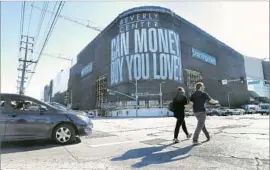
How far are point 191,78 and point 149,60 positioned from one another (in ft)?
67.2

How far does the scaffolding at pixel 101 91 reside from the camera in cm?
7365

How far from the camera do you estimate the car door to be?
19.5 feet

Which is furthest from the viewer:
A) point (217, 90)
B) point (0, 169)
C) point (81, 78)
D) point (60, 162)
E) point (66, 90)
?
point (66, 90)

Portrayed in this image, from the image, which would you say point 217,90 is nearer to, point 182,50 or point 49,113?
point 182,50

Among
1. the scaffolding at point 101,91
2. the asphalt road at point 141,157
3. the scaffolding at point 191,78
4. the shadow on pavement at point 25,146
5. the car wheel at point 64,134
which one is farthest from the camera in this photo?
the scaffolding at point 101,91

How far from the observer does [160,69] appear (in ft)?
190

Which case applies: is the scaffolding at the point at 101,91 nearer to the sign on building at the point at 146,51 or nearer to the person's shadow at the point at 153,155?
the sign on building at the point at 146,51

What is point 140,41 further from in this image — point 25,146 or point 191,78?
point 25,146

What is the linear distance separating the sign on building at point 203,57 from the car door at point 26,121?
69.6m

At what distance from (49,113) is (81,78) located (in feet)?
309

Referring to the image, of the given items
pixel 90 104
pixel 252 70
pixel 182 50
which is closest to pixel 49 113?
pixel 182 50

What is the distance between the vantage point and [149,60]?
189 ft

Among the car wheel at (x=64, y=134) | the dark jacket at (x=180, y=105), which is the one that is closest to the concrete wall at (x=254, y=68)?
the dark jacket at (x=180, y=105)

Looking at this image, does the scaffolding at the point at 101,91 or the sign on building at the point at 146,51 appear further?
the scaffolding at the point at 101,91
